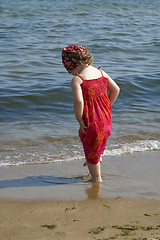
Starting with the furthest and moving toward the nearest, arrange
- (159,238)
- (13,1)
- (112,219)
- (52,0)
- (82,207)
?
(52,0) → (13,1) → (82,207) → (112,219) → (159,238)

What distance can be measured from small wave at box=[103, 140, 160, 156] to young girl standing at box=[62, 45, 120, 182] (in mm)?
943

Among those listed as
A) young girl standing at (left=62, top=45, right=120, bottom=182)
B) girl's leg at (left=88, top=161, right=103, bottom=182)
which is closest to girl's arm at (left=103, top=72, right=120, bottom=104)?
young girl standing at (left=62, top=45, right=120, bottom=182)

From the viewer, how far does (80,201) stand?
320 cm

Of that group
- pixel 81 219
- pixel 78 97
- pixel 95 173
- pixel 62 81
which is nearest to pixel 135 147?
pixel 95 173

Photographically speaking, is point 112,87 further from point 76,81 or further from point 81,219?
point 81,219

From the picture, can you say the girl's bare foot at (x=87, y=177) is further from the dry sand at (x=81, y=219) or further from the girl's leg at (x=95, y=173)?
the dry sand at (x=81, y=219)

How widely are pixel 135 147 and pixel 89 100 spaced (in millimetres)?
1444

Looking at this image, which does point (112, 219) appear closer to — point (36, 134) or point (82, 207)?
point (82, 207)

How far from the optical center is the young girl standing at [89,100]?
3414 millimetres

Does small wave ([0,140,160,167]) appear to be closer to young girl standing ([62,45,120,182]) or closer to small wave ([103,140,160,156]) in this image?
small wave ([103,140,160,156])

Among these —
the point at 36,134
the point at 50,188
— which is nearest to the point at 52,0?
the point at 36,134

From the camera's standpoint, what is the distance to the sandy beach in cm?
261

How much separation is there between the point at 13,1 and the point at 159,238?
21.8 meters

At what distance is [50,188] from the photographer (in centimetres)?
352
